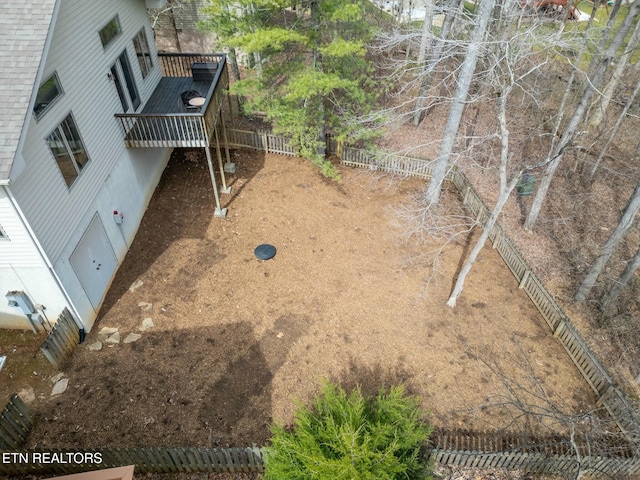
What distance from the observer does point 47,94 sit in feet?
29.0

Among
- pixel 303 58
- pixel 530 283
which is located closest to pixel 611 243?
pixel 530 283

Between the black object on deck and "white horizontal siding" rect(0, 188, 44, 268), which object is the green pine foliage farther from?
"white horizontal siding" rect(0, 188, 44, 268)

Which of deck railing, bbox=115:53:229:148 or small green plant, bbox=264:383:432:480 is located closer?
small green plant, bbox=264:383:432:480

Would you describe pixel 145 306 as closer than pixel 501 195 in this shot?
No

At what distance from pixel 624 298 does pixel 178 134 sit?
14.0m

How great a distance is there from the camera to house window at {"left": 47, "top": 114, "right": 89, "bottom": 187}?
919cm

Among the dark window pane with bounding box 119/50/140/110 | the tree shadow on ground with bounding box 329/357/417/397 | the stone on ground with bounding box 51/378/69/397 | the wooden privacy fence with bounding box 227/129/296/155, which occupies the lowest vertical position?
the tree shadow on ground with bounding box 329/357/417/397

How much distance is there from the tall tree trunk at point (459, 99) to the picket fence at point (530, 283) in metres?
1.28

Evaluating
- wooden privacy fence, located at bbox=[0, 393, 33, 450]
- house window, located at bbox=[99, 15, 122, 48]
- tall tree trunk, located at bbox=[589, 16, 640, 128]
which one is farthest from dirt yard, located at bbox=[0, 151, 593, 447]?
tall tree trunk, located at bbox=[589, 16, 640, 128]

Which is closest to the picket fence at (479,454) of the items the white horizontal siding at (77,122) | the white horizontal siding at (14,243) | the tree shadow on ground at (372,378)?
the tree shadow on ground at (372,378)

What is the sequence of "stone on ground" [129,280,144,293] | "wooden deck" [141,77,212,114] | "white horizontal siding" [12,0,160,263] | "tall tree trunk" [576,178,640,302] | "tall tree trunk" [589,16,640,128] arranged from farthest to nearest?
1. "tall tree trunk" [589,16,640,128]
2. "wooden deck" [141,77,212,114]
3. "stone on ground" [129,280,144,293]
4. "tall tree trunk" [576,178,640,302]
5. "white horizontal siding" [12,0,160,263]

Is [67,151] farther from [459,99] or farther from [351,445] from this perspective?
[459,99]

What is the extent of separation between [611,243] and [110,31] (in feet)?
48.8

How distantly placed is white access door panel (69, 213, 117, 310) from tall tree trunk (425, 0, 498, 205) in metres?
9.01
